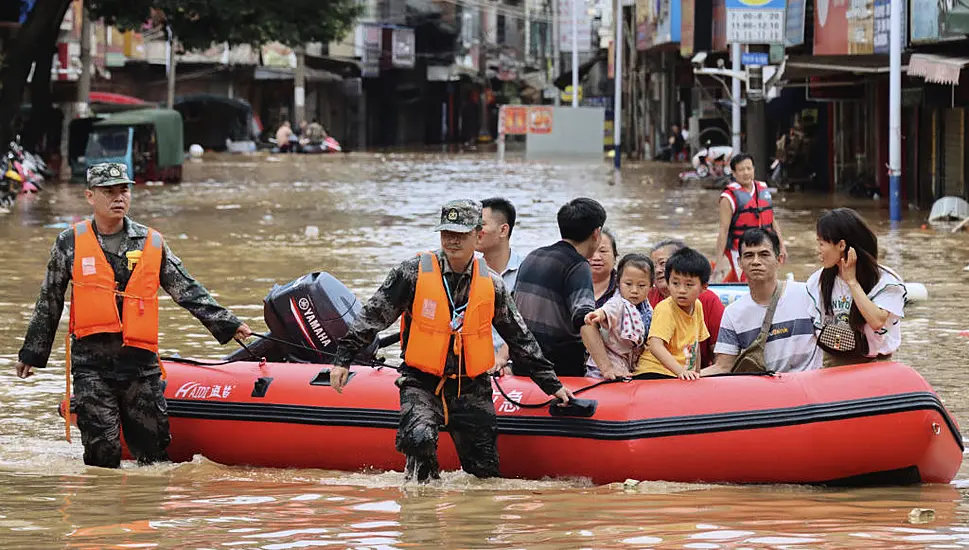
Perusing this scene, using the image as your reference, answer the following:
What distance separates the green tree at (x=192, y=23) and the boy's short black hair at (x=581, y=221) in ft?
79.1

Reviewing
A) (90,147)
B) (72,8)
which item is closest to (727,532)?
(90,147)

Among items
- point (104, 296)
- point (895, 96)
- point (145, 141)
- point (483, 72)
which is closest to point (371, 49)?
point (483, 72)

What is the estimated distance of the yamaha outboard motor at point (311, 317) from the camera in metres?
8.77

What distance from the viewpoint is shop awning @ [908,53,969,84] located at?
21672mm

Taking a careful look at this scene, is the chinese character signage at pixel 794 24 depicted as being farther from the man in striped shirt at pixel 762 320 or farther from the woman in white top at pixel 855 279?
the woman in white top at pixel 855 279

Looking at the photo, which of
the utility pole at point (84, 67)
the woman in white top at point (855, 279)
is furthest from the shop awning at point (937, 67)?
the utility pole at point (84, 67)

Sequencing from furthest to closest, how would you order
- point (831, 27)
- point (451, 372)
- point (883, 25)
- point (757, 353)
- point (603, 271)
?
1. point (831, 27)
2. point (883, 25)
3. point (603, 271)
4. point (757, 353)
5. point (451, 372)

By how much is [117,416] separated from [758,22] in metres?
24.0

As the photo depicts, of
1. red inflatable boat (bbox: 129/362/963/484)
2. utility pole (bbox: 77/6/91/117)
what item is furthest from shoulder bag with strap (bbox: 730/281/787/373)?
utility pole (bbox: 77/6/91/117)

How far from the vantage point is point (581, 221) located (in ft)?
24.6

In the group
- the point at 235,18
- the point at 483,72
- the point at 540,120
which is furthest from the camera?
the point at 483,72

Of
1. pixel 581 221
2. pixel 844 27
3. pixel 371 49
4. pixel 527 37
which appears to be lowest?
pixel 581 221

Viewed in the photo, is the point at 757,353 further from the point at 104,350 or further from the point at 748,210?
the point at 748,210

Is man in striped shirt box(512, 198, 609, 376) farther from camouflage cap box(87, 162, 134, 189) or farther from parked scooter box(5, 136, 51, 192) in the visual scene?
parked scooter box(5, 136, 51, 192)
